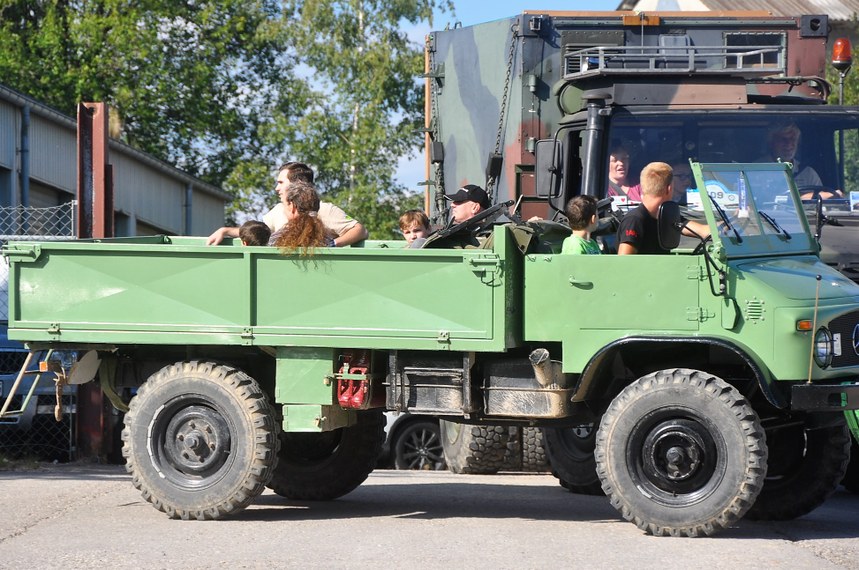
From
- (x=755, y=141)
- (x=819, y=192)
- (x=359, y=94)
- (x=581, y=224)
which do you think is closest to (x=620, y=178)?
(x=755, y=141)

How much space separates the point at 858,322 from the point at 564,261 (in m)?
1.68

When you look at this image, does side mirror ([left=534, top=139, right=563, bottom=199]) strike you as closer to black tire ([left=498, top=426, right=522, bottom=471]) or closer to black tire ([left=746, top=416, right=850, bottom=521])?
black tire ([left=498, top=426, right=522, bottom=471])

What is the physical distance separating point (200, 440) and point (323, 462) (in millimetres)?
1429

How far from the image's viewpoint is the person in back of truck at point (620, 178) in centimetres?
1038

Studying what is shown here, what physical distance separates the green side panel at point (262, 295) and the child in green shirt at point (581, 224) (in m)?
0.48

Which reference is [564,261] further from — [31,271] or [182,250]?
[31,271]

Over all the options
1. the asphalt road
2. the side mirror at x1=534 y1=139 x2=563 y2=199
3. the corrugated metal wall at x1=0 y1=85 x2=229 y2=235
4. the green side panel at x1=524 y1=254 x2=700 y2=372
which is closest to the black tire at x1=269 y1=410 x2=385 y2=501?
the asphalt road

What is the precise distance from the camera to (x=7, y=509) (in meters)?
8.91

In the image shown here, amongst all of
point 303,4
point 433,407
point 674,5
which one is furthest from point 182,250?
point 674,5

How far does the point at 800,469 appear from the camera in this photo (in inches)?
342

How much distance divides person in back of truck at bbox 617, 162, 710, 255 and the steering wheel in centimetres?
217

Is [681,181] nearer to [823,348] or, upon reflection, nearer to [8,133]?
[823,348]

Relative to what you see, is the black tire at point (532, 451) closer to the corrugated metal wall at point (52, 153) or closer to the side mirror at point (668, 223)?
the side mirror at point (668, 223)

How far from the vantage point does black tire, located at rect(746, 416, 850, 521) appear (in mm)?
8586
